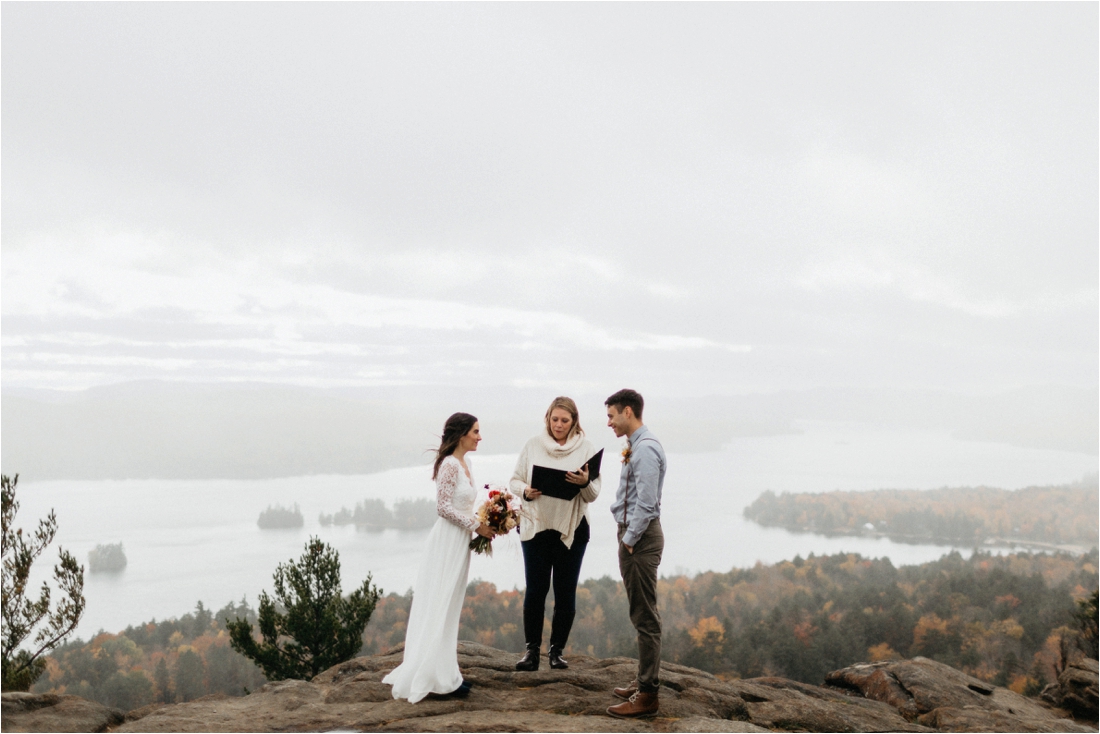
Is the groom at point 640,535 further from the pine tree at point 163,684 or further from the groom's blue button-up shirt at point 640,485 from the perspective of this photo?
the pine tree at point 163,684

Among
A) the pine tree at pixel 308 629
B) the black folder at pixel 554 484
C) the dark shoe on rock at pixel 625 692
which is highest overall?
the black folder at pixel 554 484

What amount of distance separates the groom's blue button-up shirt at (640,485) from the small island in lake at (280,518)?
103 m

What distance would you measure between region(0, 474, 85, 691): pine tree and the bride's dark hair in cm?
1088

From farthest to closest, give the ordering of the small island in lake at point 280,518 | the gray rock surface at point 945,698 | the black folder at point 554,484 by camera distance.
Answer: the small island in lake at point 280,518 → the gray rock surface at point 945,698 → the black folder at point 554,484

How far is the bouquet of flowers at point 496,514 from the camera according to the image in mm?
5677

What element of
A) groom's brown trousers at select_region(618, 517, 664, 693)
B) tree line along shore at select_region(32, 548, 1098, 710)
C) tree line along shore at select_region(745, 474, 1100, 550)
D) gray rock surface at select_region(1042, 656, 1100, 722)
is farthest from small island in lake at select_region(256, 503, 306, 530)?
groom's brown trousers at select_region(618, 517, 664, 693)

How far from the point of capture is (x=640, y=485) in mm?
5152

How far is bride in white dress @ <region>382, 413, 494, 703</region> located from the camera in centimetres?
557

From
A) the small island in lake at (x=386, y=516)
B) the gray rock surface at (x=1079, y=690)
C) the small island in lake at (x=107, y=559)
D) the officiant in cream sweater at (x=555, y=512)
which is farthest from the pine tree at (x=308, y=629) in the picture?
the small island in lake at (x=107, y=559)

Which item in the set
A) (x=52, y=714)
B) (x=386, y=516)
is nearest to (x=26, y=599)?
(x=52, y=714)

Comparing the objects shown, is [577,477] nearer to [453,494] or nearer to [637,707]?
[453,494]

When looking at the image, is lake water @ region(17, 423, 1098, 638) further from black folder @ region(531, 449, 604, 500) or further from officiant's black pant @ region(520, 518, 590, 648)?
black folder @ region(531, 449, 604, 500)

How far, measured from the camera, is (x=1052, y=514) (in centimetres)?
6888

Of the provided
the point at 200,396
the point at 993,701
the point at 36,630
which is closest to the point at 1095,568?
the point at 993,701
